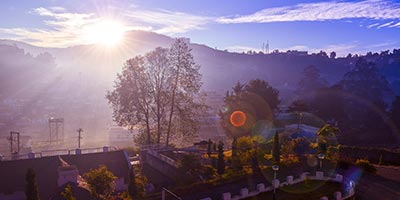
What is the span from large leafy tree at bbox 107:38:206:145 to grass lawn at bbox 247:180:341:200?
44.2ft

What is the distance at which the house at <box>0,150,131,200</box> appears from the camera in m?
16.8

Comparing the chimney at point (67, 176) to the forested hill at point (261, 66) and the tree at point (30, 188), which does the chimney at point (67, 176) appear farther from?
the forested hill at point (261, 66)

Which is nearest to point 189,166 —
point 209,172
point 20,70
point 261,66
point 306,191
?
point 209,172

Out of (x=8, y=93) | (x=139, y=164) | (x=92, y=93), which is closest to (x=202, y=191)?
(x=139, y=164)

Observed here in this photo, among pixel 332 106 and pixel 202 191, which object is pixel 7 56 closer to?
pixel 332 106

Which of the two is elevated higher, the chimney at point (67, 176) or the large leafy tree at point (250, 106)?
the large leafy tree at point (250, 106)

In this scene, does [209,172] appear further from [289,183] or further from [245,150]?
[289,183]

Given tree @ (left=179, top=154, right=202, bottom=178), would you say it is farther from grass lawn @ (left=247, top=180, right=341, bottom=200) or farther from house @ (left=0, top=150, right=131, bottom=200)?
grass lawn @ (left=247, top=180, right=341, bottom=200)

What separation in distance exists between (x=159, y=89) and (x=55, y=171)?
11.5m

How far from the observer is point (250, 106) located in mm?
35688

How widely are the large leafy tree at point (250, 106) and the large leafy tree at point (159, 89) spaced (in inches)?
298

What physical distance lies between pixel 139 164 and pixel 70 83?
4212 inches

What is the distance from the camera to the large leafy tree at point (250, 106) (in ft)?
116

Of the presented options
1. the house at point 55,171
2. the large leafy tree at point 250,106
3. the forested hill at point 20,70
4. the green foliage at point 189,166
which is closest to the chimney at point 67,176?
the house at point 55,171
